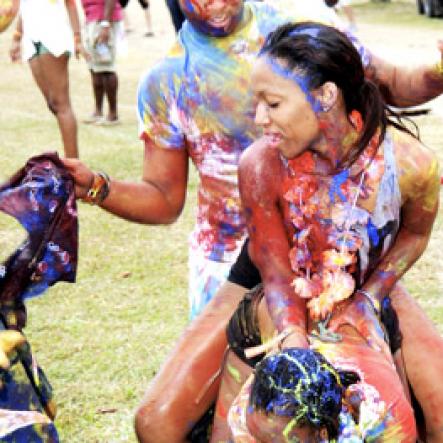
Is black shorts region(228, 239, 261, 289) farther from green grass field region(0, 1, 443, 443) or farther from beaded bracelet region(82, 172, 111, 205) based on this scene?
green grass field region(0, 1, 443, 443)

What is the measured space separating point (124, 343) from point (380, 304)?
219 centimetres

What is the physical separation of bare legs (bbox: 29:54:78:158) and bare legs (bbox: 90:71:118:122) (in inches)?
88.9

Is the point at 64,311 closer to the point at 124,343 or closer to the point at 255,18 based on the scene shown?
the point at 124,343

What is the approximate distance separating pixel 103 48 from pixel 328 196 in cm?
677

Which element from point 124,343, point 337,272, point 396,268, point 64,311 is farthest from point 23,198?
point 64,311

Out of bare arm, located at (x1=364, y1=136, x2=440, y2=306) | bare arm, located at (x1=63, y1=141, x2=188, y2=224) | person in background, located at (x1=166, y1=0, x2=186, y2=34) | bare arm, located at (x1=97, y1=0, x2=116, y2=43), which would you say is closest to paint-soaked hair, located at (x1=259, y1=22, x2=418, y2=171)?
bare arm, located at (x1=364, y1=136, x2=440, y2=306)

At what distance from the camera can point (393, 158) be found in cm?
241

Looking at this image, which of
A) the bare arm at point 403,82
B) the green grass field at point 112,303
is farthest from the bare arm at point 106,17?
the bare arm at point 403,82

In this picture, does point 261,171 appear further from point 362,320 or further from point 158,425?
point 158,425

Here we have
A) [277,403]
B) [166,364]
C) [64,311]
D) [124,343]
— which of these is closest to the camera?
[277,403]

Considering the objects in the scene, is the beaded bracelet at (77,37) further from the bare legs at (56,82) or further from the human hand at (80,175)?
the human hand at (80,175)

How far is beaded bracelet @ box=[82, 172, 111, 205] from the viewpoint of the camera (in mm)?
2721

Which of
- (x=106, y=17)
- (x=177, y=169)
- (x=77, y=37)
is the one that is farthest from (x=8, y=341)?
(x=106, y=17)

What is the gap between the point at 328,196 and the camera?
242 centimetres
